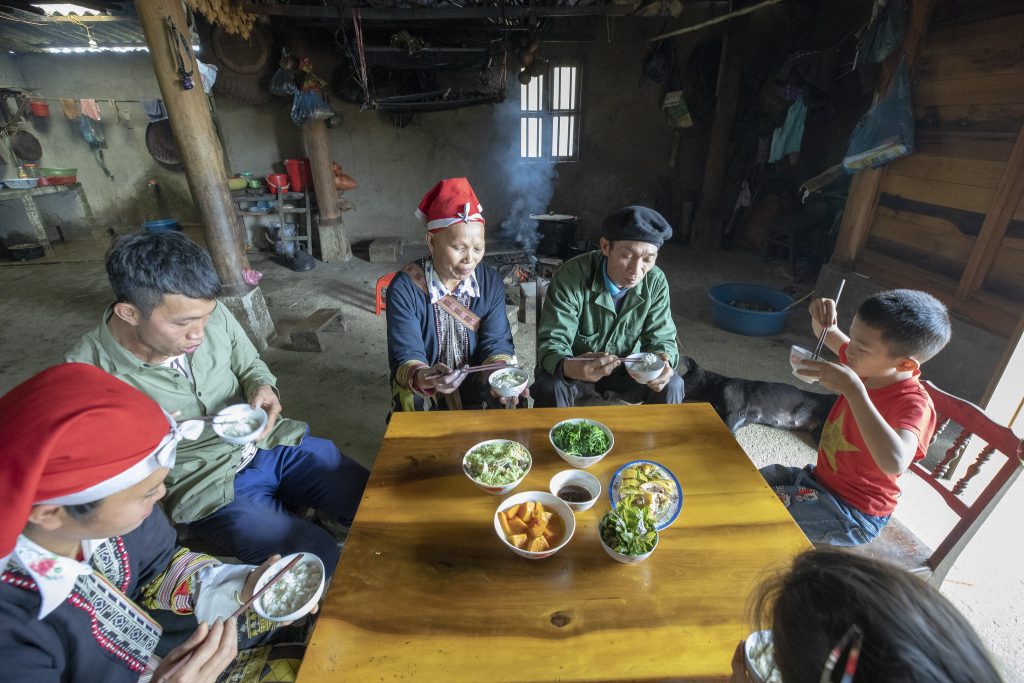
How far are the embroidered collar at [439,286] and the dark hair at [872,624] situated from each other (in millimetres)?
2157

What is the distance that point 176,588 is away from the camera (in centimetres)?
159

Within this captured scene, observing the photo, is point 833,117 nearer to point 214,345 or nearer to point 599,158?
point 599,158

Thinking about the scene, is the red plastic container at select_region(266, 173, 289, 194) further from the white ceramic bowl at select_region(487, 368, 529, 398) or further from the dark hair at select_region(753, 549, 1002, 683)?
the dark hair at select_region(753, 549, 1002, 683)

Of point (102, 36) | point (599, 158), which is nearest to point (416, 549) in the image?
point (599, 158)

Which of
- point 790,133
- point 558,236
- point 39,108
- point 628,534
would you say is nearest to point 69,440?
point 628,534

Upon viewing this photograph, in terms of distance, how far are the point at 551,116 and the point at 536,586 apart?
9.42 m

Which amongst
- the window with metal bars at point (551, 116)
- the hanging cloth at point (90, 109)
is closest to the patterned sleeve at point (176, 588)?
the window with metal bars at point (551, 116)

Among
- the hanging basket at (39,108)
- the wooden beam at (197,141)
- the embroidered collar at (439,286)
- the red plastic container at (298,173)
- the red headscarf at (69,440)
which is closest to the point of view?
the red headscarf at (69,440)

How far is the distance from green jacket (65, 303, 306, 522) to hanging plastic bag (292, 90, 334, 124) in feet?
21.0

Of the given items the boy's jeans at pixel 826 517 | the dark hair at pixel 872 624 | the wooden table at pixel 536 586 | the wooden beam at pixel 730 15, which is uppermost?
the wooden beam at pixel 730 15

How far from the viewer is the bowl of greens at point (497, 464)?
168 cm

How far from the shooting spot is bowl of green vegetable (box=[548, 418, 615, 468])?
181 centimetres

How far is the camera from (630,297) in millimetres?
2869

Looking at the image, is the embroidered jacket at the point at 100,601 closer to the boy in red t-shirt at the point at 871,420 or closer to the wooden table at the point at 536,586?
the wooden table at the point at 536,586
